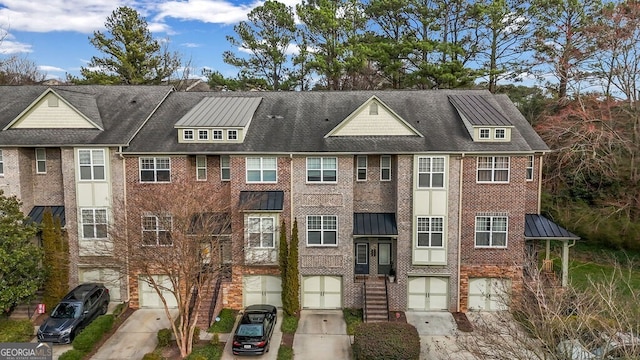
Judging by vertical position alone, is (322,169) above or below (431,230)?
above

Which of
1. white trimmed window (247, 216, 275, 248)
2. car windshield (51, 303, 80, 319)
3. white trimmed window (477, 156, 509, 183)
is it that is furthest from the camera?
white trimmed window (247, 216, 275, 248)

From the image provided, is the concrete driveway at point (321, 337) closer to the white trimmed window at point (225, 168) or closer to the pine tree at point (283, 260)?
the pine tree at point (283, 260)

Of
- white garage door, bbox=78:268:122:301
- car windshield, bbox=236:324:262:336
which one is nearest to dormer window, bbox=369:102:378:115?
car windshield, bbox=236:324:262:336

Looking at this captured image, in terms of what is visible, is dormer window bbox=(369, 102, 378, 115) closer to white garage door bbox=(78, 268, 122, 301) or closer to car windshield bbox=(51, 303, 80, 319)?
white garage door bbox=(78, 268, 122, 301)

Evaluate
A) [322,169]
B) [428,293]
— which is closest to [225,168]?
[322,169]

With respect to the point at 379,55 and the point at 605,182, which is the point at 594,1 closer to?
the point at 605,182

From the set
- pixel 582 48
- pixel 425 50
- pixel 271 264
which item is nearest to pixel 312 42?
pixel 425 50

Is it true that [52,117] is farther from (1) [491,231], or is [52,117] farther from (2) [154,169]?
(1) [491,231]
